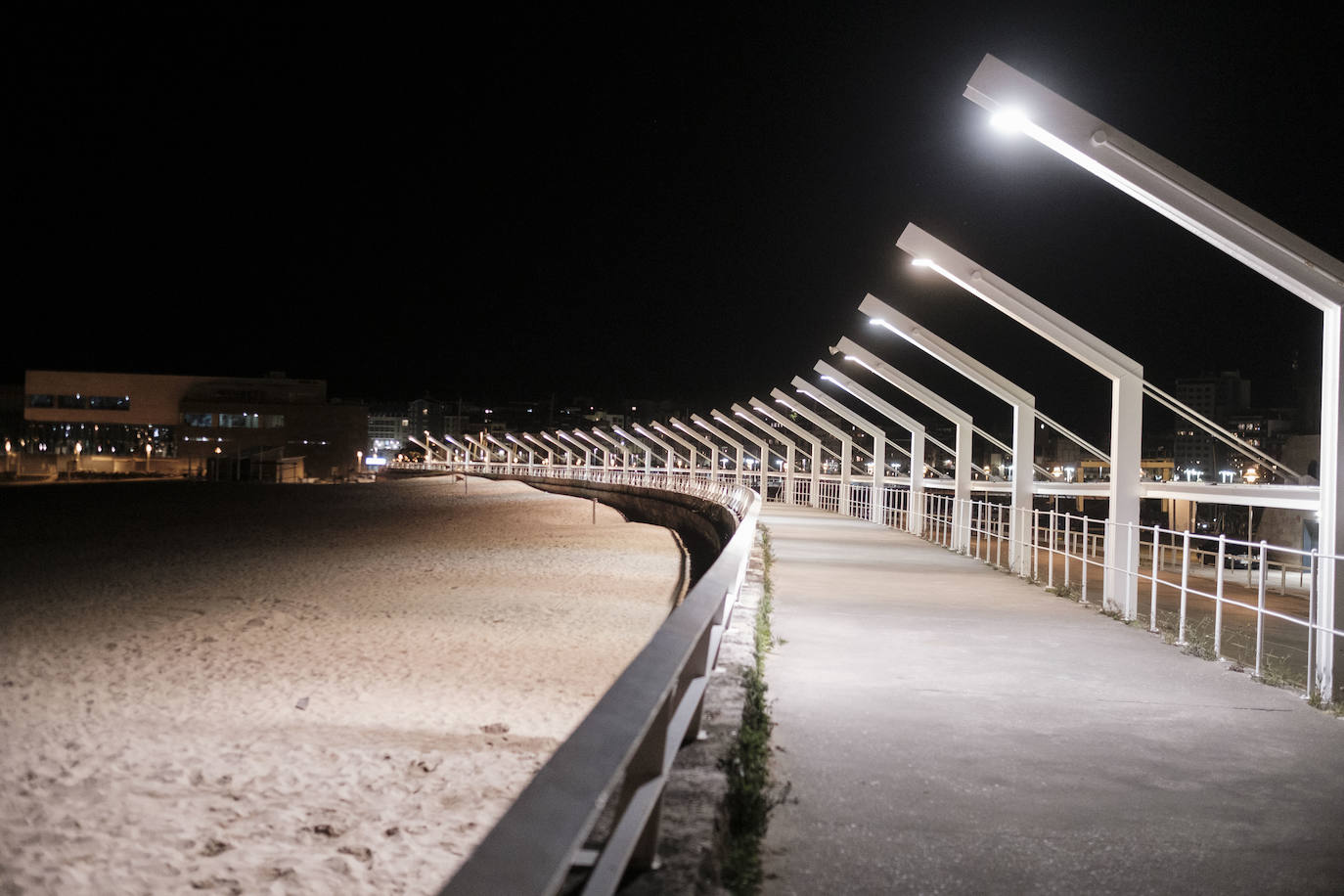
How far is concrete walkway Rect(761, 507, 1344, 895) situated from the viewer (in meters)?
→ 3.39

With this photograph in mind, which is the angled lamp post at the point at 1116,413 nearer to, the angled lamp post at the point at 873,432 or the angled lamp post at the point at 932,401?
the angled lamp post at the point at 932,401

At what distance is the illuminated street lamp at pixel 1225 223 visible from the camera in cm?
704

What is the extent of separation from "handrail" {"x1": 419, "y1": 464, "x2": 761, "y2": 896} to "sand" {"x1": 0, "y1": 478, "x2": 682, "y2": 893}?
91.8 inches

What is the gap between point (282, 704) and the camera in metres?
8.20

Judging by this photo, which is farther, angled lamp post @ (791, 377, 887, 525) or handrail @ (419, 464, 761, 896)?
angled lamp post @ (791, 377, 887, 525)

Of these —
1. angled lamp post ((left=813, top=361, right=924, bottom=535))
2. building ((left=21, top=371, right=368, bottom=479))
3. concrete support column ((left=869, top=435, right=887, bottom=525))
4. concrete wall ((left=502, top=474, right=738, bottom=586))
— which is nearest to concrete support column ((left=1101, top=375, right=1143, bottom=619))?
concrete wall ((left=502, top=474, right=738, bottom=586))

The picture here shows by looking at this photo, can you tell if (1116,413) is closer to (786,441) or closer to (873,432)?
(873,432)

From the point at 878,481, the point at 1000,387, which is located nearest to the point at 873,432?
the point at 878,481

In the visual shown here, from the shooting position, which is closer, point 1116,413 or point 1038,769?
point 1038,769

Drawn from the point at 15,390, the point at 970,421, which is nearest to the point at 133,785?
the point at 970,421

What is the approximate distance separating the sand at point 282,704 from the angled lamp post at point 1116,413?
4915 millimetres

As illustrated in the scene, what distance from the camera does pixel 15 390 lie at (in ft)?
345

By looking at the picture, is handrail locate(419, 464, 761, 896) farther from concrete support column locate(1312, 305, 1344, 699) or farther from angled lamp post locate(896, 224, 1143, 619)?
angled lamp post locate(896, 224, 1143, 619)

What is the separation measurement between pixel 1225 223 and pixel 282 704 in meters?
7.65
